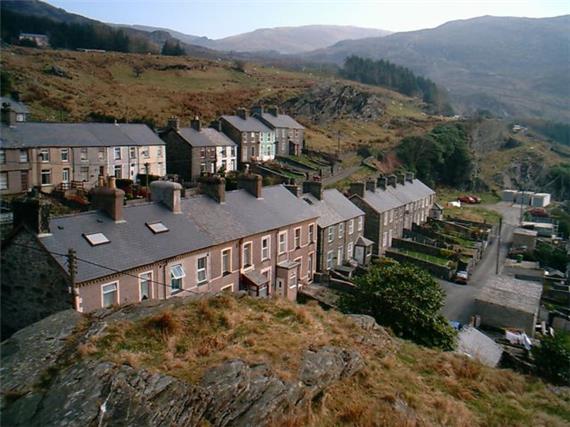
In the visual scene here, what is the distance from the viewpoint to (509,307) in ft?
112

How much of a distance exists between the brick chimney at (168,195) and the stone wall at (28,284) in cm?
790

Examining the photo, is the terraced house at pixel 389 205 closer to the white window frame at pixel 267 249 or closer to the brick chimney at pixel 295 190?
the brick chimney at pixel 295 190

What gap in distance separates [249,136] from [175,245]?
4833 cm

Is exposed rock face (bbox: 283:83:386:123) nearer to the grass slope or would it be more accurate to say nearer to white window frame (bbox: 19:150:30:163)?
white window frame (bbox: 19:150:30:163)

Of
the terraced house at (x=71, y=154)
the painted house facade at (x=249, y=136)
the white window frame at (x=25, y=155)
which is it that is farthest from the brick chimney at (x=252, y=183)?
the painted house facade at (x=249, y=136)

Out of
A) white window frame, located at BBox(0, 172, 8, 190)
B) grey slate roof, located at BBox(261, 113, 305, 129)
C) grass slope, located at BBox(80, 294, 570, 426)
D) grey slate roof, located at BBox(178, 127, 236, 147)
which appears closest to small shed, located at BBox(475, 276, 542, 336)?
grass slope, located at BBox(80, 294, 570, 426)

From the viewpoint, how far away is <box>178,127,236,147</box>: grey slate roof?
61.7 metres

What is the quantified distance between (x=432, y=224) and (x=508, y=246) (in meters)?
9.30

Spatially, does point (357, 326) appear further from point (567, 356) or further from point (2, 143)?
point (2, 143)

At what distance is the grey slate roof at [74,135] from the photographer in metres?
45.3

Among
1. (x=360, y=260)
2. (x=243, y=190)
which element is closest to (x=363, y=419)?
(x=243, y=190)

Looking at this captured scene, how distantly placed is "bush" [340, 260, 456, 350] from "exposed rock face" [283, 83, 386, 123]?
9077cm

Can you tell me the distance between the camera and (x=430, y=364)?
16906 mm

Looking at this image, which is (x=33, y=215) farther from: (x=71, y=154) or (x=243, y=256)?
(x=71, y=154)
